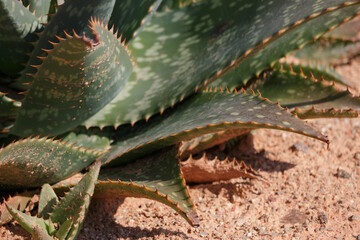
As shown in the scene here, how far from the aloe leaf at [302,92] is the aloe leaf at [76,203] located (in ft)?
2.87

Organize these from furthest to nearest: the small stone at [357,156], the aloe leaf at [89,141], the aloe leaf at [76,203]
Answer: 1. the small stone at [357,156]
2. the aloe leaf at [89,141]
3. the aloe leaf at [76,203]

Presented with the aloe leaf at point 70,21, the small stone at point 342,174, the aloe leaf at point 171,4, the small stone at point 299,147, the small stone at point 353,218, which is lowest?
the small stone at point 342,174

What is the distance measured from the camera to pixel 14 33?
68.0 inches

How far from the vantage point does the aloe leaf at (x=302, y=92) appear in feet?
6.43

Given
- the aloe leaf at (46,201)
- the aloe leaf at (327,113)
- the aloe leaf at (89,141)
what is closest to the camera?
the aloe leaf at (46,201)

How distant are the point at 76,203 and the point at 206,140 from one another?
0.62 metres

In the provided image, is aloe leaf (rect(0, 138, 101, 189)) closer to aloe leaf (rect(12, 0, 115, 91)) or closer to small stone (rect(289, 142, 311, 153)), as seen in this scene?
aloe leaf (rect(12, 0, 115, 91))

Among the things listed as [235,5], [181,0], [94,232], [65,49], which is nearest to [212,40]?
[235,5]

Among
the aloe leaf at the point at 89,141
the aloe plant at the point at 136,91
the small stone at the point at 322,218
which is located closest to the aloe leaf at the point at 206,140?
the aloe plant at the point at 136,91

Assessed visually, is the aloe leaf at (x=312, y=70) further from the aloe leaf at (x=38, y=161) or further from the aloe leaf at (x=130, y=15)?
the aloe leaf at (x=38, y=161)

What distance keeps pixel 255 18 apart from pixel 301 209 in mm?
763

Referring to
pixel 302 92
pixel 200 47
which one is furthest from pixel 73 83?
pixel 302 92

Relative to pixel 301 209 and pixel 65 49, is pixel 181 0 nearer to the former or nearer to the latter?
pixel 65 49

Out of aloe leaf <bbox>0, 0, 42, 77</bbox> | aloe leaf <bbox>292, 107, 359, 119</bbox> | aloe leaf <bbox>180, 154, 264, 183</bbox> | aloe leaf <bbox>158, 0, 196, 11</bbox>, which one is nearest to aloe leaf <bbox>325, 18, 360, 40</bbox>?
aloe leaf <bbox>158, 0, 196, 11</bbox>
